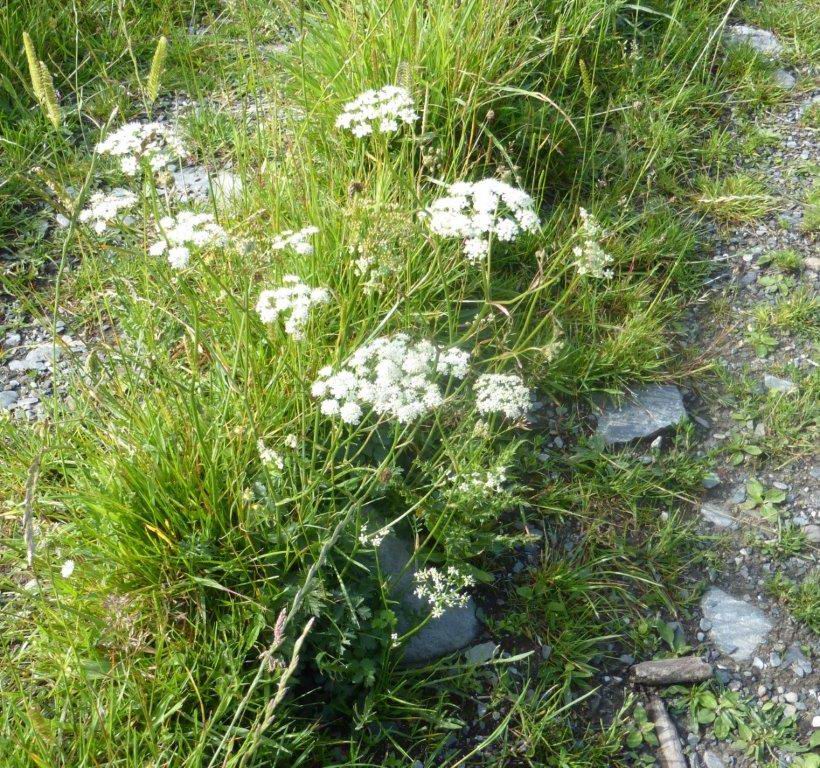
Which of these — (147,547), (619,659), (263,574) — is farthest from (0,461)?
(619,659)

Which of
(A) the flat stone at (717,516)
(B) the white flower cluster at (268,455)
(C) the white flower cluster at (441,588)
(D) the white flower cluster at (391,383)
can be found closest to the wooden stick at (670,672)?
(A) the flat stone at (717,516)

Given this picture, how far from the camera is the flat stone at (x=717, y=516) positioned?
3.41 meters

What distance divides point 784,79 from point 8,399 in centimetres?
502

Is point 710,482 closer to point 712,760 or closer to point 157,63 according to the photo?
point 712,760

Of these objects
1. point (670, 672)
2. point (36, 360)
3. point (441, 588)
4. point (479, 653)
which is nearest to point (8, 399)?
point (36, 360)

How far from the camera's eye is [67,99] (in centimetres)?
489

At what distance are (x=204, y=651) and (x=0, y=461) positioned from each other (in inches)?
46.2

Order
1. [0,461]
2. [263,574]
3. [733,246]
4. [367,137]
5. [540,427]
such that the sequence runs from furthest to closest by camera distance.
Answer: [733,246]
[367,137]
[540,427]
[0,461]
[263,574]

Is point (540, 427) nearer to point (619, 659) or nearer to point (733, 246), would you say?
point (619, 659)

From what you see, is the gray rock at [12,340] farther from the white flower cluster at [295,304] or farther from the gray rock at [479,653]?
the gray rock at [479,653]

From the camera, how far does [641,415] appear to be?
12.1 feet

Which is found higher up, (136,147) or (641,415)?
(136,147)

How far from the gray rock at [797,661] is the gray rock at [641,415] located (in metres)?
1.05

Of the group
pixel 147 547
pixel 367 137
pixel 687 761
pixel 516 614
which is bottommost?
pixel 687 761
